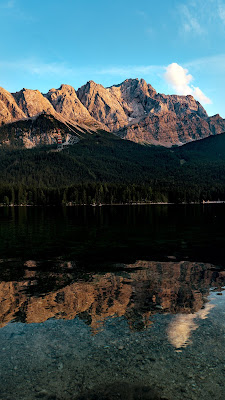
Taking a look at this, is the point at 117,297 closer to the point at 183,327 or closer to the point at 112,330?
the point at 112,330

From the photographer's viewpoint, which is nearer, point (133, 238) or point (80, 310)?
point (80, 310)

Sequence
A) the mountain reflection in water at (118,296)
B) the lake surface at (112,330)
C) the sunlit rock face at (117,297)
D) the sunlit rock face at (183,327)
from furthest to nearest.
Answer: the sunlit rock face at (117,297) < the mountain reflection in water at (118,296) < the sunlit rock face at (183,327) < the lake surface at (112,330)

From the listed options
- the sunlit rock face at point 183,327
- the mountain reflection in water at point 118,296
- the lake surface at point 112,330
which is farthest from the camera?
the mountain reflection in water at point 118,296

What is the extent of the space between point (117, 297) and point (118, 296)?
0.92 ft

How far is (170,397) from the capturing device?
1215 cm

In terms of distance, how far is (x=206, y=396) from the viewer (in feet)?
40.2

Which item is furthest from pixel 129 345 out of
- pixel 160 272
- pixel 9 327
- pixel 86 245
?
pixel 86 245

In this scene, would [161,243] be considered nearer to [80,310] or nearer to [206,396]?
[80,310]

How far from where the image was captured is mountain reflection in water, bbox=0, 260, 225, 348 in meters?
20.0

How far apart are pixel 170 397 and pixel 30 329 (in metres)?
10.2

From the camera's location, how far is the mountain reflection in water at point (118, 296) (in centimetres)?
2003

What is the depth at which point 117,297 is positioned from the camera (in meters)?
24.2

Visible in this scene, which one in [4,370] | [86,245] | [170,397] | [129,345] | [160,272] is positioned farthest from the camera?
[86,245]

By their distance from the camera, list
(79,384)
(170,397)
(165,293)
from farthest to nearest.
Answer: (165,293) → (79,384) → (170,397)
